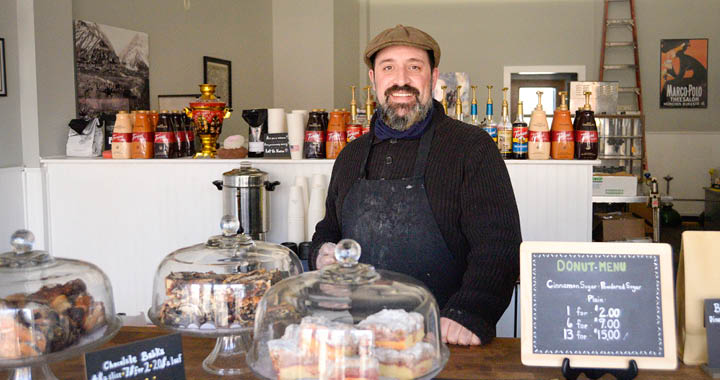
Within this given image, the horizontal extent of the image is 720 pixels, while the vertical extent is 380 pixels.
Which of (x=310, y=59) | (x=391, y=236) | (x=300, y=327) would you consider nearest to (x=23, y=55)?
(x=391, y=236)

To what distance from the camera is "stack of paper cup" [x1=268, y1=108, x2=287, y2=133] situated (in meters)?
3.74

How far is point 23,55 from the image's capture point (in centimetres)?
367

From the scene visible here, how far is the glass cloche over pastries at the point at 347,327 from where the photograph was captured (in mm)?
1145

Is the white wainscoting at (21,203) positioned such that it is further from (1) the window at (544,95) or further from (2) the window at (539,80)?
(1) the window at (544,95)

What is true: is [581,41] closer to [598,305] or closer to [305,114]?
[305,114]

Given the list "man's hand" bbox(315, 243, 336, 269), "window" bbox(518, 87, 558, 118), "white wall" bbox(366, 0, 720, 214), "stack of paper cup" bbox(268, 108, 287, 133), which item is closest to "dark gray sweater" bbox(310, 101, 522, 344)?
"man's hand" bbox(315, 243, 336, 269)

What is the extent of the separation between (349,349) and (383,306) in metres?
0.14

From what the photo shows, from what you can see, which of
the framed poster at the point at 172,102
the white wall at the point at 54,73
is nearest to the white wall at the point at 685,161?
the framed poster at the point at 172,102

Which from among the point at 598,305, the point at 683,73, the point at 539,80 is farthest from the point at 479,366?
the point at 683,73

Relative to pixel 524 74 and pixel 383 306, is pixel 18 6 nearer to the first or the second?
pixel 383 306

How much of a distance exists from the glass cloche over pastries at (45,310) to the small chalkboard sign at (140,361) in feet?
0.68

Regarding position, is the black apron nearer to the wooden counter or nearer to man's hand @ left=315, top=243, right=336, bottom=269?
man's hand @ left=315, top=243, right=336, bottom=269

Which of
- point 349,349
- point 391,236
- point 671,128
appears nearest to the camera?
point 349,349

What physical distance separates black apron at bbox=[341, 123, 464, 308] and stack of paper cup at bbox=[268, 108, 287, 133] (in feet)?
5.47
